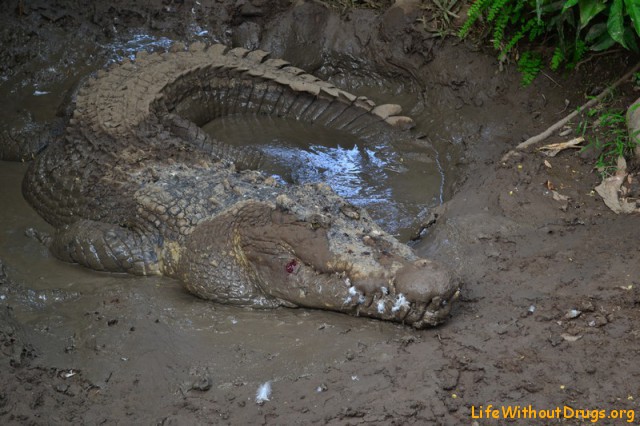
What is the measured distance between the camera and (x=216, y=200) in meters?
4.16

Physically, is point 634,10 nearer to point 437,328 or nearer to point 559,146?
point 559,146

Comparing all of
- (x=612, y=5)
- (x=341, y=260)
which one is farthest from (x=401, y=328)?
(x=612, y=5)

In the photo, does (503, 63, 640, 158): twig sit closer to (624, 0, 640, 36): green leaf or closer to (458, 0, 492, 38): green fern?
(624, 0, 640, 36): green leaf

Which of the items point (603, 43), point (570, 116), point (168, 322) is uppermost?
point (603, 43)

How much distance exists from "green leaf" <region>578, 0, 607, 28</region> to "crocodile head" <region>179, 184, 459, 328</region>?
85.3 inches

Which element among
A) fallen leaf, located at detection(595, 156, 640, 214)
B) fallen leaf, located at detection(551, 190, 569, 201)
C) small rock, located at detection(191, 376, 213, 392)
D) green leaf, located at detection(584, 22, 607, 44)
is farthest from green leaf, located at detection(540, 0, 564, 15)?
small rock, located at detection(191, 376, 213, 392)

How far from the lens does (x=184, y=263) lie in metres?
4.06

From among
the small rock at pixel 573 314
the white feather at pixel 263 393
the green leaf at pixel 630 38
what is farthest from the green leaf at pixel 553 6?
the white feather at pixel 263 393

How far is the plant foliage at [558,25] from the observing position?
4.38 m

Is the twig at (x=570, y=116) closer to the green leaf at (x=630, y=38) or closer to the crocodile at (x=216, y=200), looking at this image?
the green leaf at (x=630, y=38)

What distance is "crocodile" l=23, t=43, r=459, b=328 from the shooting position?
138 inches

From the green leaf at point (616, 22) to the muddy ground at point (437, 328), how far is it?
0.62 m

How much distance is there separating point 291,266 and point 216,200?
2.67ft

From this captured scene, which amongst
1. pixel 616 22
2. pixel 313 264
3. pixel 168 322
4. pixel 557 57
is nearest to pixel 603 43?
pixel 616 22
